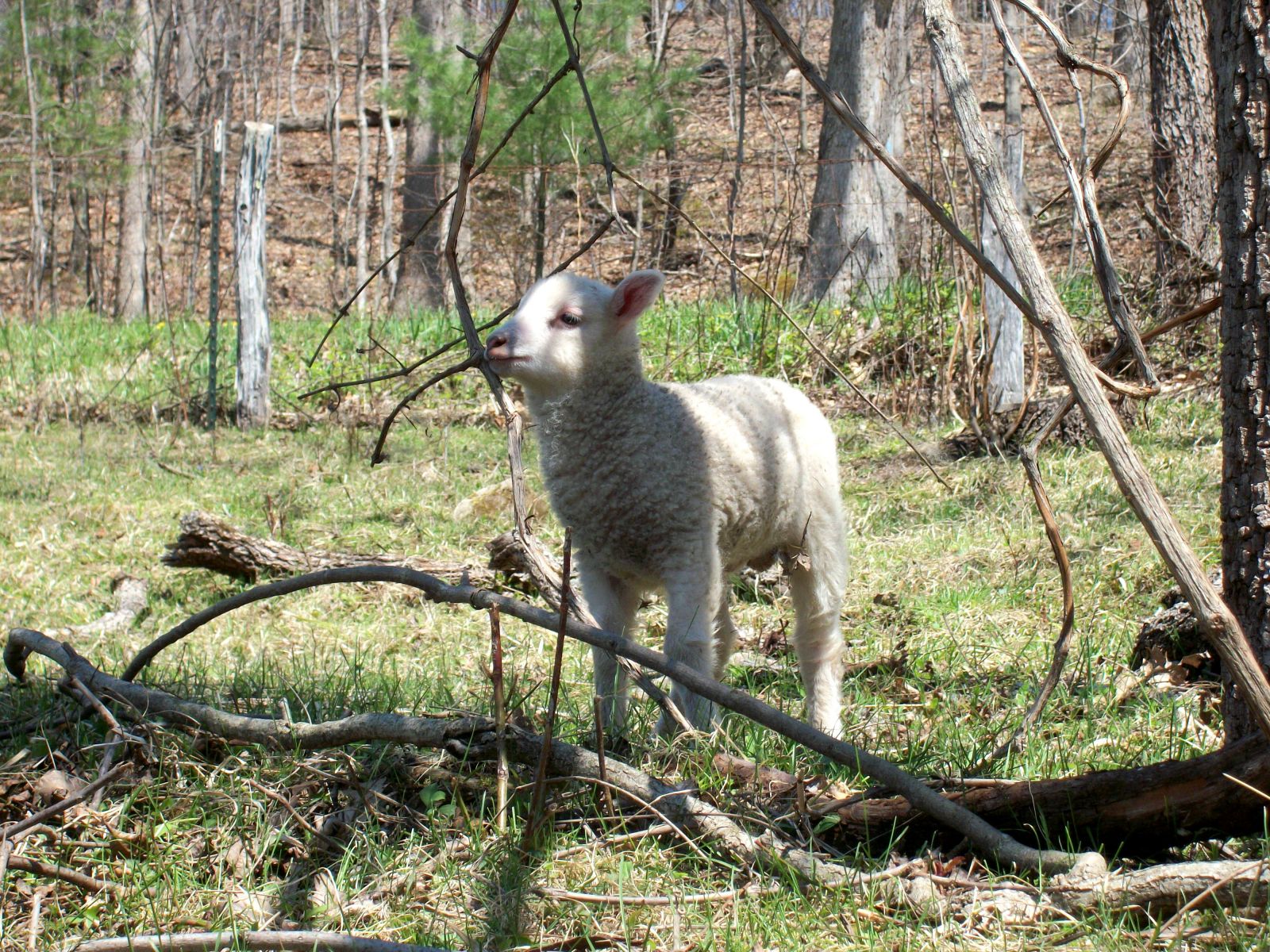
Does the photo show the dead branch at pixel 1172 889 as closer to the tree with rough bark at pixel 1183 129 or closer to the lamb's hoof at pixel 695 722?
the lamb's hoof at pixel 695 722

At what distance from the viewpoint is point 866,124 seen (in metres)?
11.0

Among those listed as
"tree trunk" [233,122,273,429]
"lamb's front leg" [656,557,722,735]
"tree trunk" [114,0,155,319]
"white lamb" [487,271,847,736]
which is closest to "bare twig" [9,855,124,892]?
"white lamb" [487,271,847,736]

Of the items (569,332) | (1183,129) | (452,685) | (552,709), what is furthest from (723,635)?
(1183,129)

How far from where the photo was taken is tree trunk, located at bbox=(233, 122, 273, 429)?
9023 mm

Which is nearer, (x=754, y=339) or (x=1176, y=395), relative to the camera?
(x=1176, y=395)

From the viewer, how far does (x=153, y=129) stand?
50.4 ft

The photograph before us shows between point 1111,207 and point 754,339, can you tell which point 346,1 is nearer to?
point 1111,207

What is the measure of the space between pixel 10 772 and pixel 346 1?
27.6 meters

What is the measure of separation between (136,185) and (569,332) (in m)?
16.5

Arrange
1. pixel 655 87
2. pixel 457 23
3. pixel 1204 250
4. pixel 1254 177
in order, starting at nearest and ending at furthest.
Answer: pixel 1254 177 → pixel 1204 250 → pixel 655 87 → pixel 457 23

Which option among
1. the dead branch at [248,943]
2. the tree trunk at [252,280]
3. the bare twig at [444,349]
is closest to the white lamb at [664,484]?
the bare twig at [444,349]

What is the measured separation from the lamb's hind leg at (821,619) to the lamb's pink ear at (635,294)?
92 centimetres

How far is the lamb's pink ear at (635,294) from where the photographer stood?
137 inches

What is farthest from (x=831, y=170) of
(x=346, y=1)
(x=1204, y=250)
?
(x=346, y=1)
